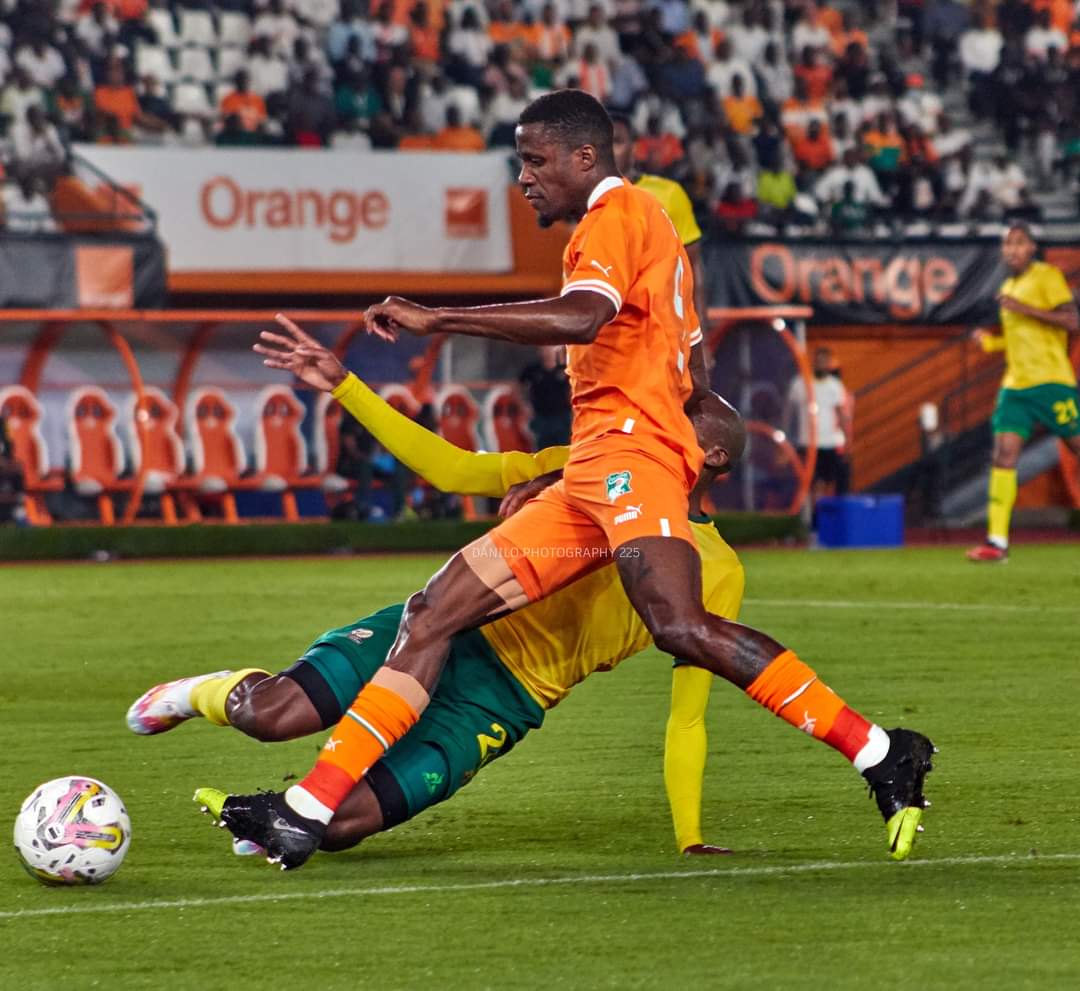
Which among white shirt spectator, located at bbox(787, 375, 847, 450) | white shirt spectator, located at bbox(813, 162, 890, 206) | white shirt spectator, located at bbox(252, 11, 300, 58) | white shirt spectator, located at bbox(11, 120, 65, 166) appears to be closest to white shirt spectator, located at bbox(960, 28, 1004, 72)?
white shirt spectator, located at bbox(813, 162, 890, 206)

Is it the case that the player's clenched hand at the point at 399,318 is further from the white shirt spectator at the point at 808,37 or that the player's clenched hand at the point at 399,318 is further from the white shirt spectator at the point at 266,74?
the white shirt spectator at the point at 808,37

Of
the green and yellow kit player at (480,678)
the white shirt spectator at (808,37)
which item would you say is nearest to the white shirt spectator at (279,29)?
Answer: the white shirt spectator at (808,37)

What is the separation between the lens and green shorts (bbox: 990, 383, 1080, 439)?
1589 centimetres

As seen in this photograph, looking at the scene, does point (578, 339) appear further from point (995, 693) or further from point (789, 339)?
point (789, 339)

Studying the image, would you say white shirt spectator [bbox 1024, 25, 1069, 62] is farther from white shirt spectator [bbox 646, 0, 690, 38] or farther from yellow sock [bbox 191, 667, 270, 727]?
yellow sock [bbox 191, 667, 270, 727]

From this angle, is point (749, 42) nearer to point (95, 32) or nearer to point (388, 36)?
point (388, 36)

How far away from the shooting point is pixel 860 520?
19906 mm

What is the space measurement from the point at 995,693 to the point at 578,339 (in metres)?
4.65

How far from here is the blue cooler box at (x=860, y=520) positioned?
19.9 metres

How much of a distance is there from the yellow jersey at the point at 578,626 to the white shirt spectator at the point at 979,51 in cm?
2248

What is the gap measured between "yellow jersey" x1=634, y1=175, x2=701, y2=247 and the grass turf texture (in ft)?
6.93

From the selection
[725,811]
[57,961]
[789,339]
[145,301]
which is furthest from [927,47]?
[57,961]

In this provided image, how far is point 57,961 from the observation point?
473 centimetres

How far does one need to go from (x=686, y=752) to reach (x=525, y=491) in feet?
2.91
